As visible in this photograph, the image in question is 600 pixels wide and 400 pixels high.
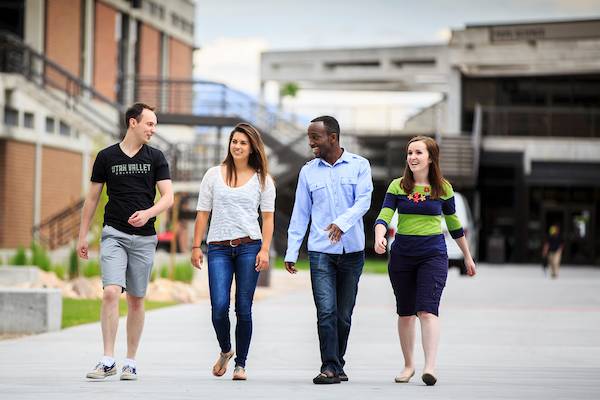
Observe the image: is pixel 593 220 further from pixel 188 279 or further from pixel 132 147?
pixel 132 147

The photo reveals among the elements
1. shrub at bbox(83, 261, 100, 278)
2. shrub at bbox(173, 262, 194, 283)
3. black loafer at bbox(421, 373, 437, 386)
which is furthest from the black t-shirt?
shrub at bbox(173, 262, 194, 283)

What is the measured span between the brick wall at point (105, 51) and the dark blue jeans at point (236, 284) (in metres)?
35.2

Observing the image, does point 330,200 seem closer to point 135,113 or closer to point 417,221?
point 417,221

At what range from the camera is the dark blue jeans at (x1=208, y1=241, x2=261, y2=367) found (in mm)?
9188

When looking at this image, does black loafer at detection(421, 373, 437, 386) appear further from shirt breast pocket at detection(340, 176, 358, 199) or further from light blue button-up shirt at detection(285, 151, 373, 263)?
shirt breast pocket at detection(340, 176, 358, 199)

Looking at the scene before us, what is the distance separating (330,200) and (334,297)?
71cm

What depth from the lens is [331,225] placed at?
897 cm

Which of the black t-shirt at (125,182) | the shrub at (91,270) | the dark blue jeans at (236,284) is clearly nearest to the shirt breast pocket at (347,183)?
the dark blue jeans at (236,284)

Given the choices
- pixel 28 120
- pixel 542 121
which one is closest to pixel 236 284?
pixel 28 120

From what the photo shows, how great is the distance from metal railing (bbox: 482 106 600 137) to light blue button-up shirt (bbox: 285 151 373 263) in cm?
4223

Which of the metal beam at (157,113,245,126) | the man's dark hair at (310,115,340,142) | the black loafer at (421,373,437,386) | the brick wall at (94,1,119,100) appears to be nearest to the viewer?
the black loafer at (421,373,437,386)

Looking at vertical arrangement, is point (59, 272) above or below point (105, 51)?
below

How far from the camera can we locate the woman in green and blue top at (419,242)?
9016mm

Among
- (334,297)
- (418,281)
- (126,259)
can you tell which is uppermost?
(126,259)
